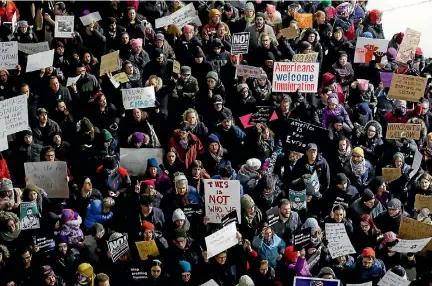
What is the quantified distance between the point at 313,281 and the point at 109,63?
4.63m

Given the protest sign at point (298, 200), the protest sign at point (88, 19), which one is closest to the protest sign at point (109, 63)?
the protest sign at point (88, 19)

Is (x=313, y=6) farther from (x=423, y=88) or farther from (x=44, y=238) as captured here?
(x=44, y=238)

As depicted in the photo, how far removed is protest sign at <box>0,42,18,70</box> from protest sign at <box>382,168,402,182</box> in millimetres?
5428

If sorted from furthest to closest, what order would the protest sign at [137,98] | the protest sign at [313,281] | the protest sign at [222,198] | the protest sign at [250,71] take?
1. the protest sign at [250,71]
2. the protest sign at [137,98]
3. the protest sign at [222,198]
4. the protest sign at [313,281]

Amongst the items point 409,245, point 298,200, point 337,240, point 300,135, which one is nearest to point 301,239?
point 337,240

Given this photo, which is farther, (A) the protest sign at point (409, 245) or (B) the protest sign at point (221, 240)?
(A) the protest sign at point (409, 245)

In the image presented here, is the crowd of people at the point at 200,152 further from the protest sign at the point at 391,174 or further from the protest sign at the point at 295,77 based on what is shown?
the protest sign at the point at 295,77

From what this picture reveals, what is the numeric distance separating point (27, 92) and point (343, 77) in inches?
191

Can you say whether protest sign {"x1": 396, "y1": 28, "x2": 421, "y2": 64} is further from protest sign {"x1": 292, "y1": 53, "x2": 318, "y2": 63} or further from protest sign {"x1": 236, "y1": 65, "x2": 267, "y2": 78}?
protest sign {"x1": 236, "y1": 65, "x2": 267, "y2": 78}

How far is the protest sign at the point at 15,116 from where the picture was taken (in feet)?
42.2

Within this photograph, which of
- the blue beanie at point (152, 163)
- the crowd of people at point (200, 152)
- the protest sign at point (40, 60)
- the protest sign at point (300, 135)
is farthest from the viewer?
the protest sign at point (40, 60)

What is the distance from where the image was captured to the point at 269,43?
1501 centimetres

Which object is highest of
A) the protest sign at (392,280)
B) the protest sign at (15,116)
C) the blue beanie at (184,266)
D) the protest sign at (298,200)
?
the protest sign at (15,116)

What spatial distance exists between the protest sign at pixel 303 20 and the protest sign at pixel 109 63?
3.40 metres
